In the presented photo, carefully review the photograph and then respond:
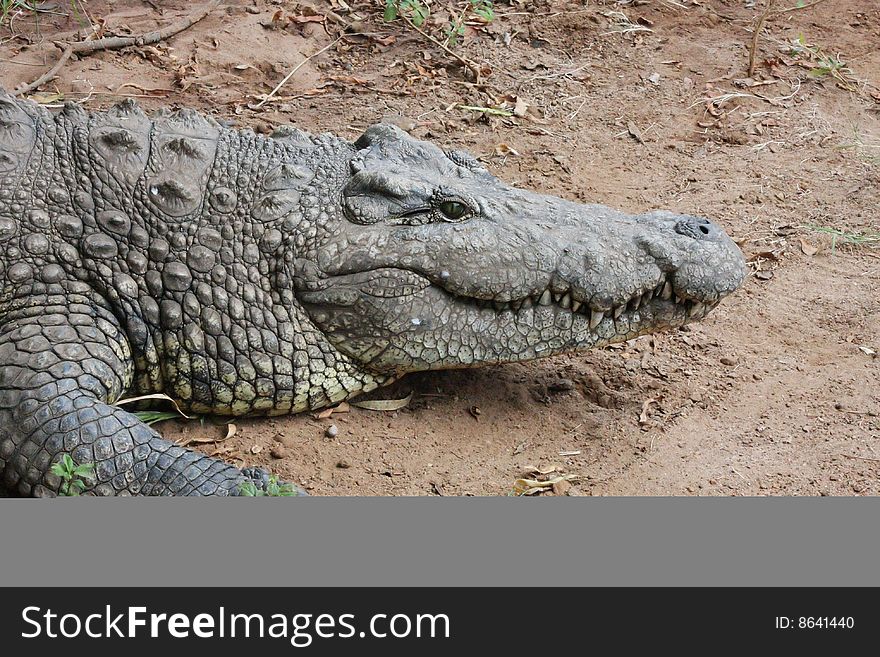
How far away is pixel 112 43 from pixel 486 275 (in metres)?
3.93

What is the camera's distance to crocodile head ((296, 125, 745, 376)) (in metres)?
4.10

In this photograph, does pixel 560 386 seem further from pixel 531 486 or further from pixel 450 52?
pixel 450 52

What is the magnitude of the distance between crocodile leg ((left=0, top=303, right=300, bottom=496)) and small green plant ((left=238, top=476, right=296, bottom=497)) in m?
0.11

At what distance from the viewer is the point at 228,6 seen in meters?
7.52

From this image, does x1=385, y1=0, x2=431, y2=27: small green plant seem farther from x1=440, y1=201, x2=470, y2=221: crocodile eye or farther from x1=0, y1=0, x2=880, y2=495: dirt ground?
x1=440, y1=201, x2=470, y2=221: crocodile eye

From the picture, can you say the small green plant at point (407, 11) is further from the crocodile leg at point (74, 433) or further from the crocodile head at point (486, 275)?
the crocodile leg at point (74, 433)

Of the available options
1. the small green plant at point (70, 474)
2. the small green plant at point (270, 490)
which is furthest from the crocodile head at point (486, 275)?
the small green plant at point (70, 474)

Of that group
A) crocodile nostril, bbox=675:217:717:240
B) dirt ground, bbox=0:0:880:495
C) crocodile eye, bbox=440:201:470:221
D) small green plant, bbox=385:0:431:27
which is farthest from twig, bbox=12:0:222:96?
crocodile nostril, bbox=675:217:717:240

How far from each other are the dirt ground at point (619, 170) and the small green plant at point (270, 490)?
0.32 m

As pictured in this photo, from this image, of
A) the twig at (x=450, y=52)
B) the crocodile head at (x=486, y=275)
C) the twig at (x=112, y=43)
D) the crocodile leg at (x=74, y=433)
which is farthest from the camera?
the twig at (x=450, y=52)

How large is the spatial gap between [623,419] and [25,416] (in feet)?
7.65

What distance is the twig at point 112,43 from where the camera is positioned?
634cm

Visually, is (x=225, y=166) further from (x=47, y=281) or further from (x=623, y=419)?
(x=623, y=419)
